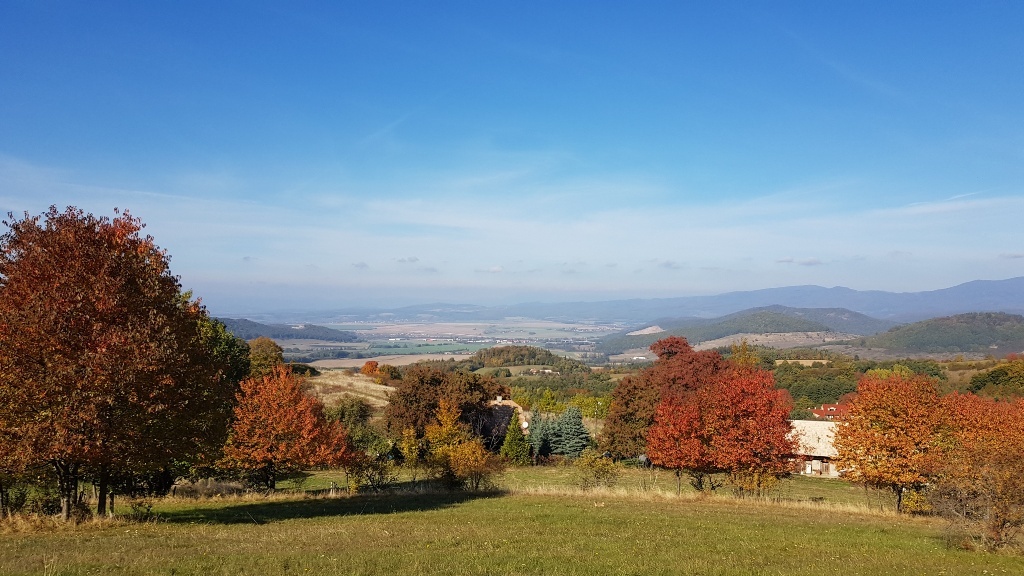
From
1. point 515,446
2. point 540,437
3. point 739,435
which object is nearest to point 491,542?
point 739,435

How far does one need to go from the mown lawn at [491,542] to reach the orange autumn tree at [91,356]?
2628mm

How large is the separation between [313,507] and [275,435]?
6932 millimetres

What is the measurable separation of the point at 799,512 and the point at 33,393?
2979cm

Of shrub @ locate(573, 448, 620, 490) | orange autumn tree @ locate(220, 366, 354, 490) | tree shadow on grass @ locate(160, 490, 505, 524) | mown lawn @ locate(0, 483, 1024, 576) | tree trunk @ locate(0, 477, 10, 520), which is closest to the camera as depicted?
mown lawn @ locate(0, 483, 1024, 576)

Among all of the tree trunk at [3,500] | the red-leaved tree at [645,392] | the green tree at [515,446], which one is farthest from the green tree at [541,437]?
the tree trunk at [3,500]

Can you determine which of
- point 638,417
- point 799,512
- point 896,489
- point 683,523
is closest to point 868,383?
point 896,489

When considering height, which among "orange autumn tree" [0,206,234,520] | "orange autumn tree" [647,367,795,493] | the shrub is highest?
"orange autumn tree" [0,206,234,520]

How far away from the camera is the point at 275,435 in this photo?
104 ft

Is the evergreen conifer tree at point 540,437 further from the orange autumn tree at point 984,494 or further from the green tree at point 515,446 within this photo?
the orange autumn tree at point 984,494

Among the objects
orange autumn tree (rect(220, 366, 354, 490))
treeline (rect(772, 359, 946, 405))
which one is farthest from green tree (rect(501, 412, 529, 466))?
treeline (rect(772, 359, 946, 405))

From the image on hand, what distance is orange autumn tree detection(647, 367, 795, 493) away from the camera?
33.5 metres

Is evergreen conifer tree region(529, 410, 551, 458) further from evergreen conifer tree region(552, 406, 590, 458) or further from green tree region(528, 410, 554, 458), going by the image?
evergreen conifer tree region(552, 406, 590, 458)

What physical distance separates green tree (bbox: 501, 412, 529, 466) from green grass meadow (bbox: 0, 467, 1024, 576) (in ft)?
125

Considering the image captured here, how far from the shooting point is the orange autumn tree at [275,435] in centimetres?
3120
